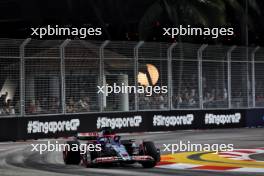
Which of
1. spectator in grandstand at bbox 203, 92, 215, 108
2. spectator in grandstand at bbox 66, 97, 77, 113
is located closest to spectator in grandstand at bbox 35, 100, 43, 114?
spectator in grandstand at bbox 66, 97, 77, 113

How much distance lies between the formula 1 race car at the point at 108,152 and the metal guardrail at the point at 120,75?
797cm

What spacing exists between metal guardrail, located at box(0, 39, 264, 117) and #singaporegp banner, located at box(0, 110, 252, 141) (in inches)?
9.4

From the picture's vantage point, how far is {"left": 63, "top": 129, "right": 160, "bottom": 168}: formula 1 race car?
13906 millimetres

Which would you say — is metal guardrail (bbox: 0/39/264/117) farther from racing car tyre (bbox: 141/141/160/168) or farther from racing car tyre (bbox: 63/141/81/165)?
racing car tyre (bbox: 141/141/160/168)

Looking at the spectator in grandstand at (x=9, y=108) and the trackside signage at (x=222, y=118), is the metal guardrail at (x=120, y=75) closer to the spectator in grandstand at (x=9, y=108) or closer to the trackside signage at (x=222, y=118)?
the spectator in grandstand at (x=9, y=108)

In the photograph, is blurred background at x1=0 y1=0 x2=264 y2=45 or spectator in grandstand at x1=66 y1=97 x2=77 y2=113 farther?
blurred background at x1=0 y1=0 x2=264 y2=45

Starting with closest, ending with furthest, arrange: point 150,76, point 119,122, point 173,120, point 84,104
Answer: point 84,104
point 119,122
point 150,76
point 173,120

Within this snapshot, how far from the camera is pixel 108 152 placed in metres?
14.2

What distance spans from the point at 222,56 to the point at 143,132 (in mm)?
4640

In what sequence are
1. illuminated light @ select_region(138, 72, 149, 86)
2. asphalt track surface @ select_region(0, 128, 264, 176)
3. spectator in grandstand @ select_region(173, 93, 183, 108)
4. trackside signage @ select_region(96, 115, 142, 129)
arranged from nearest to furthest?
asphalt track surface @ select_region(0, 128, 264, 176), trackside signage @ select_region(96, 115, 142, 129), illuminated light @ select_region(138, 72, 149, 86), spectator in grandstand @ select_region(173, 93, 183, 108)

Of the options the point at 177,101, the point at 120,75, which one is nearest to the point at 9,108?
the point at 120,75

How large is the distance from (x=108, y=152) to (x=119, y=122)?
36.4ft

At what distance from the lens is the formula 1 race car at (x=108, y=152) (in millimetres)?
13906

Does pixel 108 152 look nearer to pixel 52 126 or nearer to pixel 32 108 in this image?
pixel 32 108
